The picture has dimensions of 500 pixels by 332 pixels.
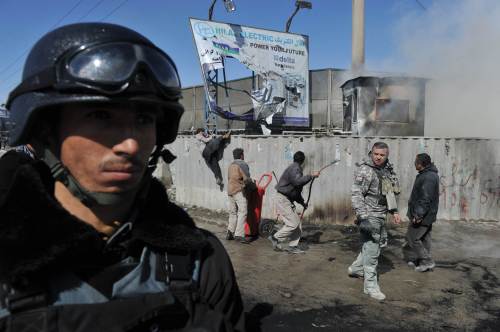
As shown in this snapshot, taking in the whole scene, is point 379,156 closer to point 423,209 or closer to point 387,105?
→ point 423,209

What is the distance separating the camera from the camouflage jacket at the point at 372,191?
5250mm

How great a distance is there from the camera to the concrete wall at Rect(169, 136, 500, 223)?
30.7ft

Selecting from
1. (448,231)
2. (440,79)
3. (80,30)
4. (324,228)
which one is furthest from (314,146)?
(440,79)

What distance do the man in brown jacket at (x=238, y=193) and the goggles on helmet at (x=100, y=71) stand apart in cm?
666

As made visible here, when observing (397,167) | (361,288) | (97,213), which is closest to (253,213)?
(361,288)

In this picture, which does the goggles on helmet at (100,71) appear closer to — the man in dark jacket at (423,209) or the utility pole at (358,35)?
the man in dark jacket at (423,209)

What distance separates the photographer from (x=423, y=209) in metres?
6.07

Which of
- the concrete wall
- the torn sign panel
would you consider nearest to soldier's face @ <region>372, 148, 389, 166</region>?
the concrete wall

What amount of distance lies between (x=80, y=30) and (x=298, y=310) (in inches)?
168

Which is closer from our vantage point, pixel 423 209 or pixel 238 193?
pixel 423 209

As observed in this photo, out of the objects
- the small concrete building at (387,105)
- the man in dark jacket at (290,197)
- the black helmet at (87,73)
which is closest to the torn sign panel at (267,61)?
the small concrete building at (387,105)

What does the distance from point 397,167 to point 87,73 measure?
30.1ft

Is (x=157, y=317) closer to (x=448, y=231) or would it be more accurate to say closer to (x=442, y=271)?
(x=442, y=271)

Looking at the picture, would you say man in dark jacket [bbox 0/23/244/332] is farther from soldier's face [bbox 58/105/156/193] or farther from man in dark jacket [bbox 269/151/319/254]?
man in dark jacket [bbox 269/151/319/254]
